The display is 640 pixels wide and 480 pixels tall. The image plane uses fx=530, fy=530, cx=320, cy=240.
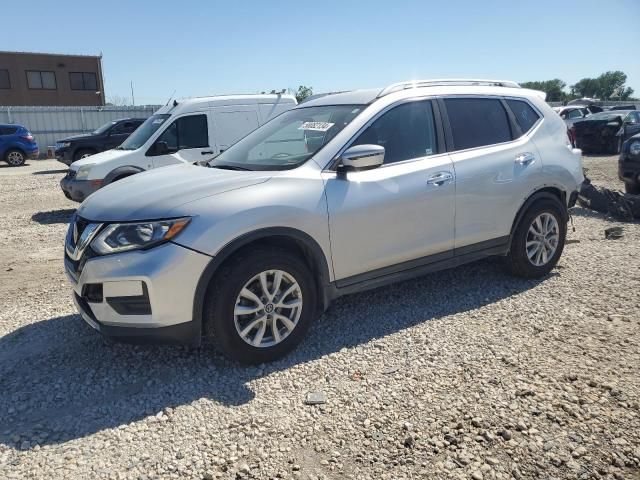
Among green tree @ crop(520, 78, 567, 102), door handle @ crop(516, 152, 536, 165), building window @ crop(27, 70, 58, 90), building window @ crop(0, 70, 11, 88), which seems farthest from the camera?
green tree @ crop(520, 78, 567, 102)

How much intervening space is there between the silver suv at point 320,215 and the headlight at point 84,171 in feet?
16.7

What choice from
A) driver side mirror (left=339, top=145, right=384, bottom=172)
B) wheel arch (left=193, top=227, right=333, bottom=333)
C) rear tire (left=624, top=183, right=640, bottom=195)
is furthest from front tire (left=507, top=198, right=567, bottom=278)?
rear tire (left=624, top=183, right=640, bottom=195)

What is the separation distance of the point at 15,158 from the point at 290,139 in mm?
19929

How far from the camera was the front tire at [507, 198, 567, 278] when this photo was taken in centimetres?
499

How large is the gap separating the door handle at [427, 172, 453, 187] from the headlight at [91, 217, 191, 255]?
6.51 feet

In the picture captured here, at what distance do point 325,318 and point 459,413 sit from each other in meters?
1.66

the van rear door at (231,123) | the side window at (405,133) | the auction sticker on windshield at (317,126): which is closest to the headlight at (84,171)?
the van rear door at (231,123)

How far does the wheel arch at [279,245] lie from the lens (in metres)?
3.34

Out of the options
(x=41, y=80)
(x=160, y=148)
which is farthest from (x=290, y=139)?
(x=41, y=80)

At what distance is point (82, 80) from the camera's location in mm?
44875

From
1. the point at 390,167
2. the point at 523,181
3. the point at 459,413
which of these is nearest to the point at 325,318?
the point at 390,167

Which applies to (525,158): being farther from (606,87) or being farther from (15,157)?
(606,87)

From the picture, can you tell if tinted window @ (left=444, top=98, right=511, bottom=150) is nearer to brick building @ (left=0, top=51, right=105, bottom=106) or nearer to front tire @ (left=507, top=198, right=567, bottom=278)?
front tire @ (left=507, top=198, right=567, bottom=278)

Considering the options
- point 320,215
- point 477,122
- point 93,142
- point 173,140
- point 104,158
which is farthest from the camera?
point 93,142
